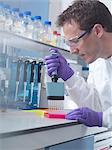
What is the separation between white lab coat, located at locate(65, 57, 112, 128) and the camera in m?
1.77

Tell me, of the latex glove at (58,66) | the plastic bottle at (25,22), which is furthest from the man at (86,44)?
the plastic bottle at (25,22)

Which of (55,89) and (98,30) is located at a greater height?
(98,30)

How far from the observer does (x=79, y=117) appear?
1437 mm

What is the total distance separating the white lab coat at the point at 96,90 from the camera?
1770mm

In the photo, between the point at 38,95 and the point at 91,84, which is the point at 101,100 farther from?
the point at 38,95

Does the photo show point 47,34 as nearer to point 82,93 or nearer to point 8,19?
point 8,19

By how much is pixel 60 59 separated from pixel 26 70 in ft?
1.09

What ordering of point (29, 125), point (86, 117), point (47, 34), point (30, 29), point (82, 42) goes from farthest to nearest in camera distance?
point (47, 34), point (30, 29), point (82, 42), point (86, 117), point (29, 125)

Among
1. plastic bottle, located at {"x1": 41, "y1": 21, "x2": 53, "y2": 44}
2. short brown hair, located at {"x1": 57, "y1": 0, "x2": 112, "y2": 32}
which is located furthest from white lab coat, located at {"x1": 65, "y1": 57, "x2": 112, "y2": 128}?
plastic bottle, located at {"x1": 41, "y1": 21, "x2": 53, "y2": 44}

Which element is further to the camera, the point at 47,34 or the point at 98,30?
the point at 47,34

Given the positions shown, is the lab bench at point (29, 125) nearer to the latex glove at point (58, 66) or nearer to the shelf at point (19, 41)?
the shelf at point (19, 41)

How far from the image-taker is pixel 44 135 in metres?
1.09

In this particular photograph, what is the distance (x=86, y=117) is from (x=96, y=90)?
45 cm

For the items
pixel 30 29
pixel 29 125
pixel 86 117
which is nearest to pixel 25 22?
pixel 30 29
